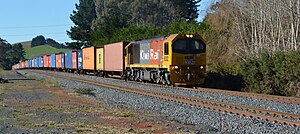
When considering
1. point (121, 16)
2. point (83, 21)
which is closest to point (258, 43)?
point (121, 16)

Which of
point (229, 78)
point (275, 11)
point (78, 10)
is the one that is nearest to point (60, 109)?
point (229, 78)

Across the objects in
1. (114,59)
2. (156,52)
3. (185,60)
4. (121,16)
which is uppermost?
(121,16)

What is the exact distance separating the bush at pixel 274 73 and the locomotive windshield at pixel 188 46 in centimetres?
278

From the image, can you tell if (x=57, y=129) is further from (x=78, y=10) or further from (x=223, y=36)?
(x=78, y=10)

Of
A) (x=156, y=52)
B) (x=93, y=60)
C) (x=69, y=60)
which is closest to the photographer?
(x=156, y=52)

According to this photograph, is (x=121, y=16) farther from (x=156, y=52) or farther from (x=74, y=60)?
(x=156, y=52)

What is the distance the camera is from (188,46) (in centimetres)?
2547

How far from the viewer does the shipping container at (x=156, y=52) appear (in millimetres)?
26422

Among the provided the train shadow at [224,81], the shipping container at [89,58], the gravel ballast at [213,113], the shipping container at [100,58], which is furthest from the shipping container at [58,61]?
the gravel ballast at [213,113]

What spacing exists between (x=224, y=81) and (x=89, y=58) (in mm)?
23270

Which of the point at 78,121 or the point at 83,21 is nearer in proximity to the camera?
the point at 78,121

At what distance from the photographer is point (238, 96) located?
19.5m

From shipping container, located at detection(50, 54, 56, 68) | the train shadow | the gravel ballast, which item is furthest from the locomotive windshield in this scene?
shipping container, located at detection(50, 54, 56, 68)

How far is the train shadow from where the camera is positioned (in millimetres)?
25019
